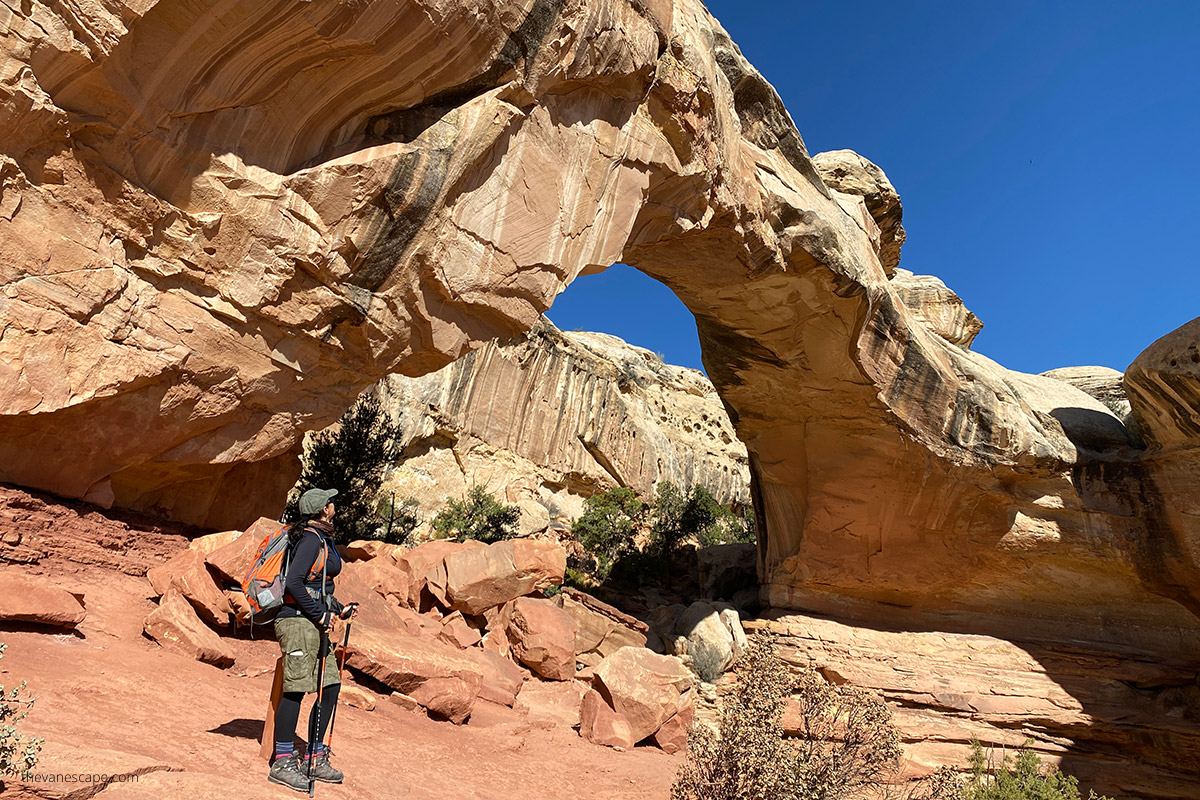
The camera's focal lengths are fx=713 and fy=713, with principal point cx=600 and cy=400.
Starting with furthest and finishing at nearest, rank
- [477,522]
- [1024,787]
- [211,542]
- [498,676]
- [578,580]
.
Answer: [477,522] → [578,580] → [498,676] → [1024,787] → [211,542]

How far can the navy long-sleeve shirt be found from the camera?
4211 mm

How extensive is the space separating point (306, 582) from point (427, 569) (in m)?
6.44

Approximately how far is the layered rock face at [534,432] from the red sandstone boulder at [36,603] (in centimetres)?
1794

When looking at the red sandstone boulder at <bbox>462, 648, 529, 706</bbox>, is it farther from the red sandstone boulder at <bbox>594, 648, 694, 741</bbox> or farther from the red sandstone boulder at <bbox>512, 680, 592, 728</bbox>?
the red sandstone boulder at <bbox>594, 648, 694, 741</bbox>

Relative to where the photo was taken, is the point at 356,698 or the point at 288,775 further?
the point at 356,698

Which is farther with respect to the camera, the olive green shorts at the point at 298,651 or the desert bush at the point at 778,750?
the desert bush at the point at 778,750

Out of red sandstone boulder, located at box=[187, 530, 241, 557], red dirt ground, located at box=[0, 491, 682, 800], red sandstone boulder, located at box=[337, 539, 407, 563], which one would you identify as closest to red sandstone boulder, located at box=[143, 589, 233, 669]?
red dirt ground, located at box=[0, 491, 682, 800]

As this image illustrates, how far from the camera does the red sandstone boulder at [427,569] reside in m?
10.2

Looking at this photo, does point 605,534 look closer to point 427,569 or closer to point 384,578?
point 427,569

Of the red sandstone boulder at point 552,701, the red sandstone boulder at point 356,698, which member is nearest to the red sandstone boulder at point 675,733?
the red sandstone boulder at point 552,701

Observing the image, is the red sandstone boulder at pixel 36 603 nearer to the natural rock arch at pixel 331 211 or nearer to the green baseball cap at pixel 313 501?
the natural rock arch at pixel 331 211

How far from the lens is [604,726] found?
7.79 metres

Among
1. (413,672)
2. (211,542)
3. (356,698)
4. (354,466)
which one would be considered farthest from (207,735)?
(354,466)

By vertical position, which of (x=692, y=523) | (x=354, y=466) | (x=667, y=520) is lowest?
(x=354, y=466)
